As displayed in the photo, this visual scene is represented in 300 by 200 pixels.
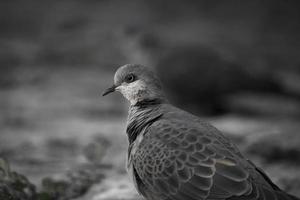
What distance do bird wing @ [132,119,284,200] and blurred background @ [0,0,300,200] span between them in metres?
1.21

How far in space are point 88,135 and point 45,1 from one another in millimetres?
9607

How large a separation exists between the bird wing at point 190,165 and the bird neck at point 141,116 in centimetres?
23

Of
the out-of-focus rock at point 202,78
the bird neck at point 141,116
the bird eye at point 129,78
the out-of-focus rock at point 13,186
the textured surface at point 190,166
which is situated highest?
the out-of-focus rock at point 202,78

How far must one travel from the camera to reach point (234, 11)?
17484mm

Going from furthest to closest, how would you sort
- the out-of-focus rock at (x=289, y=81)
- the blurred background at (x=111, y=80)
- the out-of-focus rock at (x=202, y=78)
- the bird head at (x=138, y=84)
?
the out-of-focus rock at (x=289, y=81) → the out-of-focus rock at (x=202, y=78) → the blurred background at (x=111, y=80) → the bird head at (x=138, y=84)

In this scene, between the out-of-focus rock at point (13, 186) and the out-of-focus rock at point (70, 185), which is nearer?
the out-of-focus rock at point (13, 186)

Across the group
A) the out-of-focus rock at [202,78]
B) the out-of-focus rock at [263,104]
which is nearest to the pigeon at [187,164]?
the out-of-focus rock at [263,104]

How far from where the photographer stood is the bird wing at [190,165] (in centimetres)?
451

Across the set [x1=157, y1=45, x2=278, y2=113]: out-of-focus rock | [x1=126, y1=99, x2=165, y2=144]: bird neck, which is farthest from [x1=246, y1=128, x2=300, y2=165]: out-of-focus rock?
[x1=157, y1=45, x2=278, y2=113]: out-of-focus rock

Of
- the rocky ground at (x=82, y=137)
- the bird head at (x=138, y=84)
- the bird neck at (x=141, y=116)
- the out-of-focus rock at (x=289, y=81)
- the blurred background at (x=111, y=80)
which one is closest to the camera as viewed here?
the bird neck at (x=141, y=116)

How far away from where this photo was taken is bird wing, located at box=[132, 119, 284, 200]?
4.51 m

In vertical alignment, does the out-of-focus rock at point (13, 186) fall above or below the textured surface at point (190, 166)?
above

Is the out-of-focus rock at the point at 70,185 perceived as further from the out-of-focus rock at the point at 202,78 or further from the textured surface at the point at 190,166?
the out-of-focus rock at the point at 202,78

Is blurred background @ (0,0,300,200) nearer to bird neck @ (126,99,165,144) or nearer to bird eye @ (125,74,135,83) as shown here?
bird neck @ (126,99,165,144)
